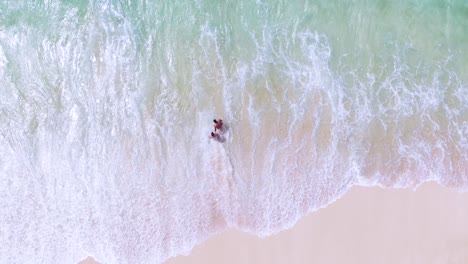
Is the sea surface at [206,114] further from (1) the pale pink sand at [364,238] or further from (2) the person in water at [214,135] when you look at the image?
(1) the pale pink sand at [364,238]

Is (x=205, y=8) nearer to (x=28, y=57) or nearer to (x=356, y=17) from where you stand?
(x=356, y=17)

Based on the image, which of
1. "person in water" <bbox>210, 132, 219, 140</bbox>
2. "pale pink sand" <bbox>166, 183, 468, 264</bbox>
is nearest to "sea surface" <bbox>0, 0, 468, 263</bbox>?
"person in water" <bbox>210, 132, 219, 140</bbox>

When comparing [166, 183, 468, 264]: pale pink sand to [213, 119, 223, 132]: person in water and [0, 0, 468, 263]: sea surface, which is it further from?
[213, 119, 223, 132]: person in water

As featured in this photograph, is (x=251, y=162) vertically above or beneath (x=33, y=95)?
beneath

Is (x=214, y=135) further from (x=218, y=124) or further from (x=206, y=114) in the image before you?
(x=206, y=114)

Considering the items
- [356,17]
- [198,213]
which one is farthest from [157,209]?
[356,17]

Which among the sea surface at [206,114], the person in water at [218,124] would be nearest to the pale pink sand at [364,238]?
the sea surface at [206,114]
